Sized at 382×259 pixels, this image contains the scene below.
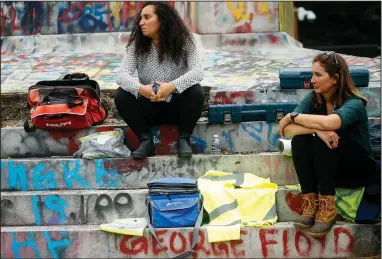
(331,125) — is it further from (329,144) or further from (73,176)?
(73,176)

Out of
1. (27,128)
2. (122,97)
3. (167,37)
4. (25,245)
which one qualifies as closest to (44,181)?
(27,128)

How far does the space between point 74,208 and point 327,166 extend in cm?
196

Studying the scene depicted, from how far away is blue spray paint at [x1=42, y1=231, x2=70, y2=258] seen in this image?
17.3 feet

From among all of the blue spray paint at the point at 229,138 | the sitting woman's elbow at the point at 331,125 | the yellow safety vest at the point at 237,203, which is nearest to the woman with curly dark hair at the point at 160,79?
the blue spray paint at the point at 229,138

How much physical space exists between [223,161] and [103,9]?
457cm

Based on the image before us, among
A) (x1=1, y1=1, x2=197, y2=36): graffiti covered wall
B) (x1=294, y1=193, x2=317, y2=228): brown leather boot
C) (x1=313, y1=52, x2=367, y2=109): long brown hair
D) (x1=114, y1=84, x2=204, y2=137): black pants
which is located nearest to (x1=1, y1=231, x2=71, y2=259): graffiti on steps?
(x1=114, y1=84, x2=204, y2=137): black pants

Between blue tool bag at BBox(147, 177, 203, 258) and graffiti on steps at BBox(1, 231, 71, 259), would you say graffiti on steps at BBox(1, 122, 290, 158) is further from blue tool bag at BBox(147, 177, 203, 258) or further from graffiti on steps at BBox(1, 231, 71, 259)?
graffiti on steps at BBox(1, 231, 71, 259)

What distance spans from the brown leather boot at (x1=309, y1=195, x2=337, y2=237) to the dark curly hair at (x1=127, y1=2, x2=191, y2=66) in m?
1.79

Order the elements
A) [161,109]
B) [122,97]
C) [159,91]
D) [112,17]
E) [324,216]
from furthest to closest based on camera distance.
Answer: [112,17] < [161,109] < [122,97] < [159,91] < [324,216]

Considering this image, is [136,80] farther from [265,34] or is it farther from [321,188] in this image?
[265,34]

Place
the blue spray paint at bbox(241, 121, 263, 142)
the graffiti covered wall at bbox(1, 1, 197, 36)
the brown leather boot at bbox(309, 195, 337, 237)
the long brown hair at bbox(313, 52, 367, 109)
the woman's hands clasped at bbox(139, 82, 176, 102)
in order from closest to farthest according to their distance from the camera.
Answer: the brown leather boot at bbox(309, 195, 337, 237) < the long brown hair at bbox(313, 52, 367, 109) < the woman's hands clasped at bbox(139, 82, 176, 102) < the blue spray paint at bbox(241, 121, 263, 142) < the graffiti covered wall at bbox(1, 1, 197, 36)

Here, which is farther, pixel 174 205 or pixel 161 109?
pixel 161 109

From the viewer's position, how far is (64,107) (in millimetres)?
6137

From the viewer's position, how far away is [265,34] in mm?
9789
